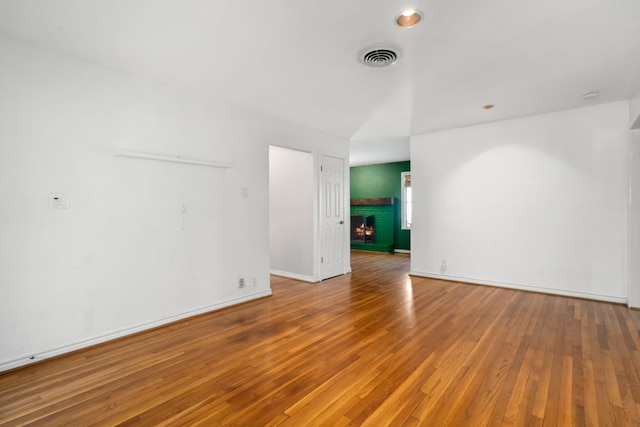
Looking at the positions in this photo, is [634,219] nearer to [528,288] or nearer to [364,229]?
[528,288]

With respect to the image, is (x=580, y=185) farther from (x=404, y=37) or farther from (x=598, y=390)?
(x=404, y=37)

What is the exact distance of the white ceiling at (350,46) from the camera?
2.01 m

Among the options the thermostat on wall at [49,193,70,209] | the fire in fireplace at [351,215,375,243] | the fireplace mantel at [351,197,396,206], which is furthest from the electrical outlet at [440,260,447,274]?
the thermostat on wall at [49,193,70,209]

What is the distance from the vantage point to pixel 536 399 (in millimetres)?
1917

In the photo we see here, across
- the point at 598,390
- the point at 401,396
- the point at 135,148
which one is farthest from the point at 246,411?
the point at 135,148

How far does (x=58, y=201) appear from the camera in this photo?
2561 millimetres

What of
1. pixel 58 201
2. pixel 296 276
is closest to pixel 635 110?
pixel 296 276

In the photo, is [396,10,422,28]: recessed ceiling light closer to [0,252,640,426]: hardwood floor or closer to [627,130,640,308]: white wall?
→ [0,252,640,426]: hardwood floor

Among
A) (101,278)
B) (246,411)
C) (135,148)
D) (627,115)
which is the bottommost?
(246,411)

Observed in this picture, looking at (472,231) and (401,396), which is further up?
(472,231)

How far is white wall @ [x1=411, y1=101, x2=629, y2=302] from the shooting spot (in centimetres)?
386

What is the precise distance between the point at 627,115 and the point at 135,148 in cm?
551

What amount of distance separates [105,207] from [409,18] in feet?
9.52

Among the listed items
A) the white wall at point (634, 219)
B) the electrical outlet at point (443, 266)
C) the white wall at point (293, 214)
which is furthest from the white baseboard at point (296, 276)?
the white wall at point (634, 219)
